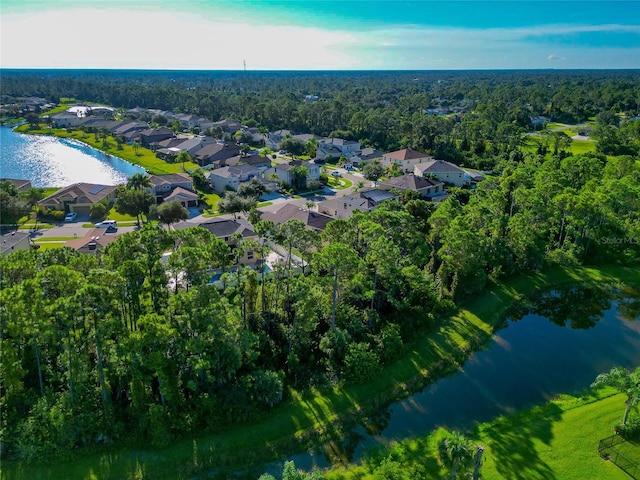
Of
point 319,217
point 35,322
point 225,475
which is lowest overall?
point 225,475

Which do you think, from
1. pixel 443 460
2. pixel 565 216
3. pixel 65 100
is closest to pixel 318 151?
pixel 565 216

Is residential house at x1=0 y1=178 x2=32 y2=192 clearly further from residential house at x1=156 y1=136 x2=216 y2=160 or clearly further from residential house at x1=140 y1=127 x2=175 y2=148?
residential house at x1=140 y1=127 x2=175 y2=148

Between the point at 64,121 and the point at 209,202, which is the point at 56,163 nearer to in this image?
the point at 64,121

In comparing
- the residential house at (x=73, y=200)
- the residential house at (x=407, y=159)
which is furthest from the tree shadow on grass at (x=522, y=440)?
the residential house at (x=407, y=159)

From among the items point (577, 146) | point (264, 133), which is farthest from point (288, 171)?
point (577, 146)

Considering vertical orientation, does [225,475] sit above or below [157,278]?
below

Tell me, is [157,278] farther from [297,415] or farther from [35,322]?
[297,415]

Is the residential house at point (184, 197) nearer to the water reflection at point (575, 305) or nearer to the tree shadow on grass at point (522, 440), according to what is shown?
the water reflection at point (575, 305)

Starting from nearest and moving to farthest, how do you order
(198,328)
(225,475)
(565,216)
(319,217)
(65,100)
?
(225,475)
(198,328)
(565,216)
(319,217)
(65,100)
